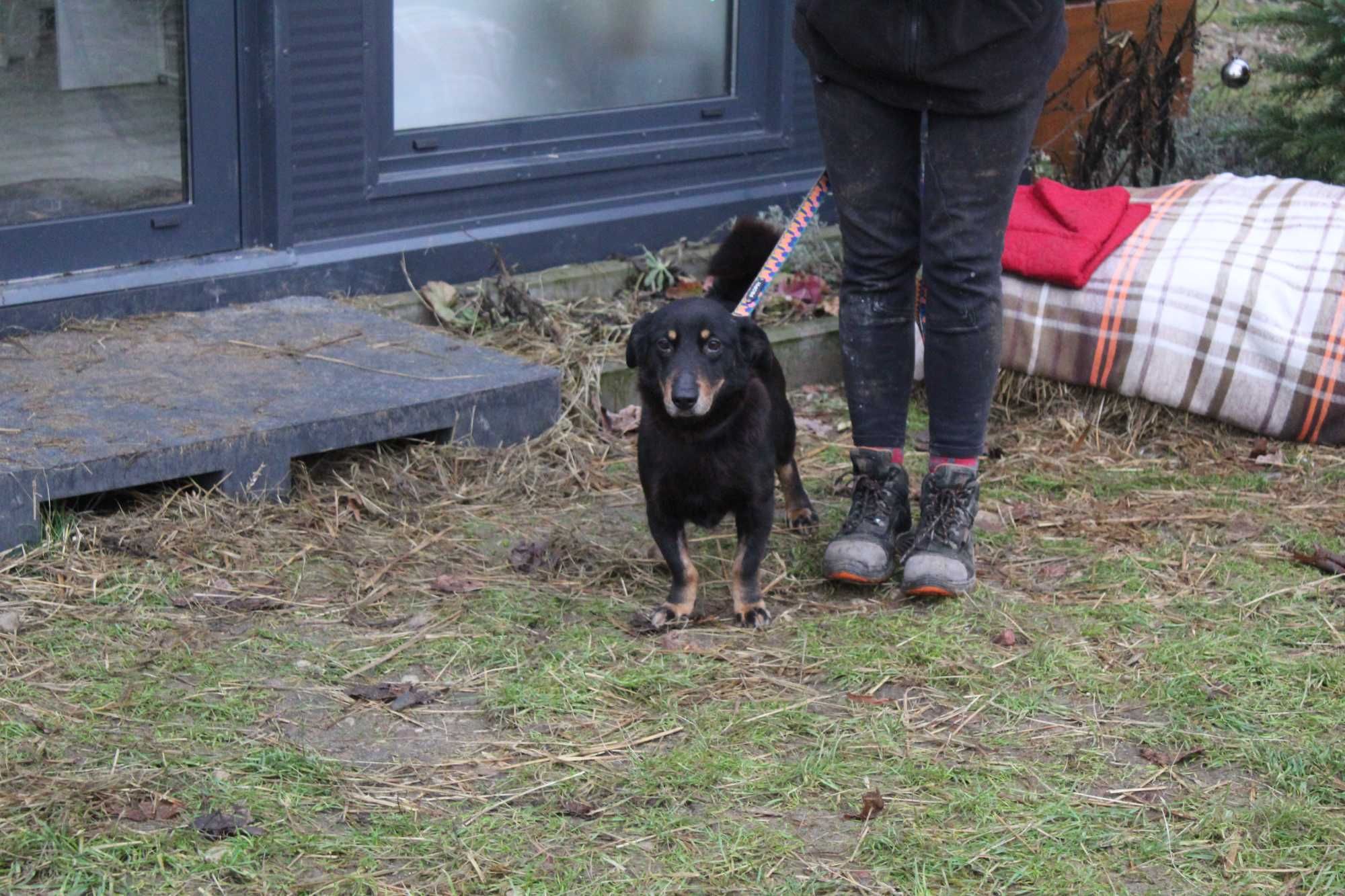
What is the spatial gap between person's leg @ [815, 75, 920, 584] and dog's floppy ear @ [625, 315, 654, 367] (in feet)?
1.79

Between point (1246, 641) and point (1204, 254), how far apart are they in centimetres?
177

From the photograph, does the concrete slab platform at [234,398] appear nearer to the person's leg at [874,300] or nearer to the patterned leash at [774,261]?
the patterned leash at [774,261]

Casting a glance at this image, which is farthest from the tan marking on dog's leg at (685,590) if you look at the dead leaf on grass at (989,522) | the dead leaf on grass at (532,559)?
the dead leaf on grass at (989,522)

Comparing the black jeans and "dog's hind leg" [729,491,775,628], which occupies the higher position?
the black jeans

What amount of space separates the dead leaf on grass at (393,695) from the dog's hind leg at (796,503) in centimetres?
128

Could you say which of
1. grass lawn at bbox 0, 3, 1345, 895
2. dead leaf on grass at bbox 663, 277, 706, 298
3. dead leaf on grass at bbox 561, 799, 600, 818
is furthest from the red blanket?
dead leaf on grass at bbox 561, 799, 600, 818

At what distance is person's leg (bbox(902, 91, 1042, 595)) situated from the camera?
11.4 ft

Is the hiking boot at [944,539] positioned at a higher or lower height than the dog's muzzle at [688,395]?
lower

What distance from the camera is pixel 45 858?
2471mm

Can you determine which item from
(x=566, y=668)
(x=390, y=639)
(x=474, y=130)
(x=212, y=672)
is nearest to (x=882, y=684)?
(x=566, y=668)

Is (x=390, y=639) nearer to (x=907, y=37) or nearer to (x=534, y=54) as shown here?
(x=907, y=37)

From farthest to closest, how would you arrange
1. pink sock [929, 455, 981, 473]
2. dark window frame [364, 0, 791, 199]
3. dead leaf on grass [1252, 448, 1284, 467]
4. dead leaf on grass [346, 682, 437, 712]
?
1. dark window frame [364, 0, 791, 199]
2. dead leaf on grass [1252, 448, 1284, 467]
3. pink sock [929, 455, 981, 473]
4. dead leaf on grass [346, 682, 437, 712]

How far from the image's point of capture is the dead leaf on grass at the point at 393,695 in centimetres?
310

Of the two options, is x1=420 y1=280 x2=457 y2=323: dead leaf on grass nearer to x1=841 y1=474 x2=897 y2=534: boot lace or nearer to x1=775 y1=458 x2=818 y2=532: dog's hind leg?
x1=775 y1=458 x2=818 y2=532: dog's hind leg
